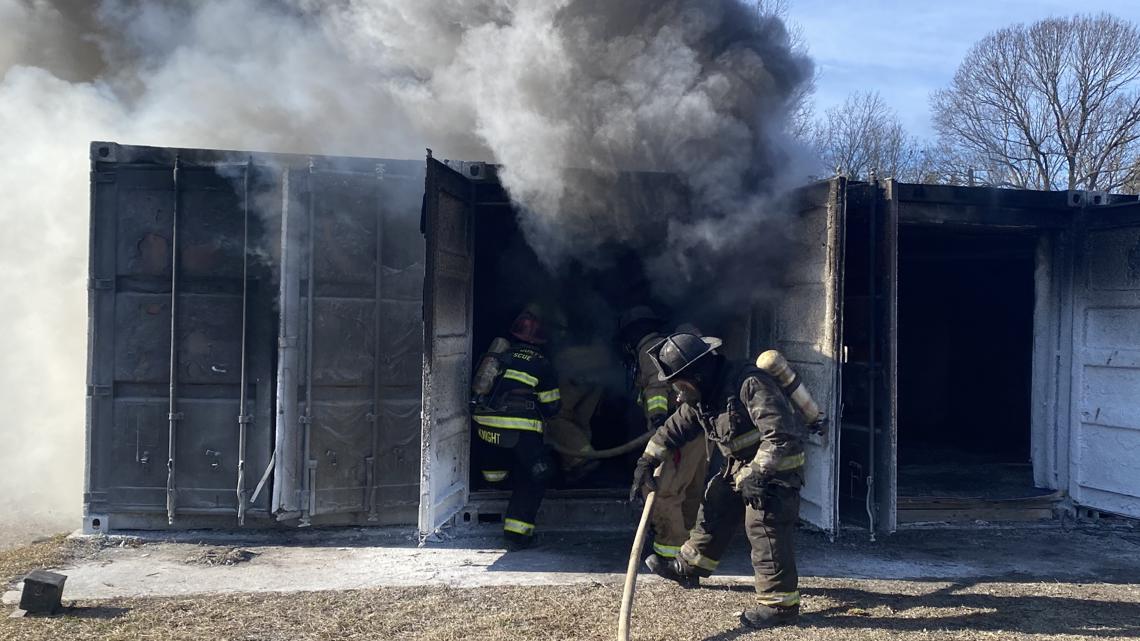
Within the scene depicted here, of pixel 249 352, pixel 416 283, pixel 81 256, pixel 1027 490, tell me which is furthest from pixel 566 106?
pixel 81 256

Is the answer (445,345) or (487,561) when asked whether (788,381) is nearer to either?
(445,345)

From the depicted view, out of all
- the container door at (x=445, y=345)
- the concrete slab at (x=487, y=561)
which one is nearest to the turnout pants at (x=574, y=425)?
the concrete slab at (x=487, y=561)

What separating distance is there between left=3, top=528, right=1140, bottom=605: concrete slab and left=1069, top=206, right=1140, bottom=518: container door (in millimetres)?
481

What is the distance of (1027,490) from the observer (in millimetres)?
7352

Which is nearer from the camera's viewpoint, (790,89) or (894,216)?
(894,216)

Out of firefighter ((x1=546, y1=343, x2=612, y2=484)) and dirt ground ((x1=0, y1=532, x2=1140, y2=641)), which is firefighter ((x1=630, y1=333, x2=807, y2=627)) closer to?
dirt ground ((x1=0, y1=532, x2=1140, y2=641))

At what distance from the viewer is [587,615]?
467 centimetres

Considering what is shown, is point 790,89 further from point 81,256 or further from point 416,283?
point 81,256

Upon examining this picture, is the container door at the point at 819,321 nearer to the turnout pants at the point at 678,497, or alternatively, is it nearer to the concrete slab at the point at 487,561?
the concrete slab at the point at 487,561

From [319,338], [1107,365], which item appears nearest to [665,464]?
[319,338]

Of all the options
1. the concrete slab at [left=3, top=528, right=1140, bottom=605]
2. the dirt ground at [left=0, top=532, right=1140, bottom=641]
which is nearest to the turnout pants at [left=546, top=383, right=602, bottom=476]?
the concrete slab at [left=3, top=528, right=1140, bottom=605]

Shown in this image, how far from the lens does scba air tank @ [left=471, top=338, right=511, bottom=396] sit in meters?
6.24

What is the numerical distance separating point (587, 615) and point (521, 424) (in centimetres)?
182

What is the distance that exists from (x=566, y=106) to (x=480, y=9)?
1.45 metres
